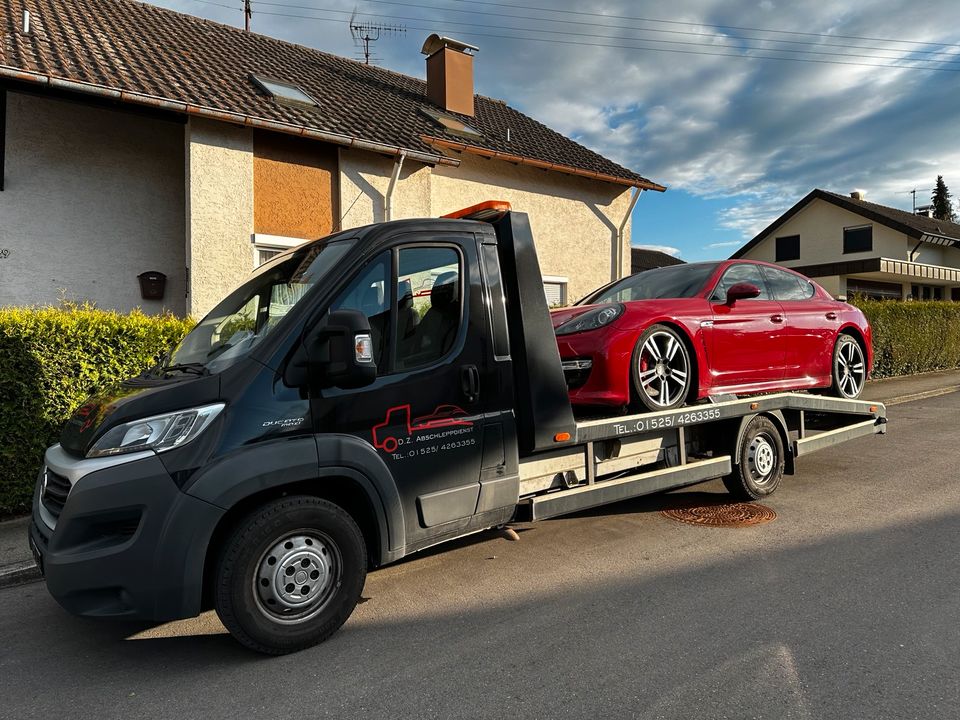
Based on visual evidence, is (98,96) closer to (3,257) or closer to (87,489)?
(3,257)

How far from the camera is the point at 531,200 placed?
14320mm

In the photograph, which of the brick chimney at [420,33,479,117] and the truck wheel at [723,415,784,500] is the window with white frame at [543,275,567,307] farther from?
the truck wheel at [723,415,784,500]

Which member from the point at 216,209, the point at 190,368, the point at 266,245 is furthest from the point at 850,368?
the point at 216,209

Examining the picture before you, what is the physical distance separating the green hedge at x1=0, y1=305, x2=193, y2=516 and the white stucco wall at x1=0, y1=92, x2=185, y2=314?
3.77 metres

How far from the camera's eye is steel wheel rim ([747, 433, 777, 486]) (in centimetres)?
573

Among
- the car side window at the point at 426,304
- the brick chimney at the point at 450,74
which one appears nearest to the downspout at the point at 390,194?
the brick chimney at the point at 450,74

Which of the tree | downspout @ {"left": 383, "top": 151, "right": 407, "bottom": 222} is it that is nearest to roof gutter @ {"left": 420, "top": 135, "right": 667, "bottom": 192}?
downspout @ {"left": 383, "top": 151, "right": 407, "bottom": 222}

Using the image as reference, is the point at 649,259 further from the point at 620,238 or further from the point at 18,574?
the point at 18,574

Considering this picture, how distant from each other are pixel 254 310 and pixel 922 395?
14.2 metres

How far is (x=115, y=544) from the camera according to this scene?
114 inches

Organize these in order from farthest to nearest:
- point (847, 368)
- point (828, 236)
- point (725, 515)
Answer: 1. point (828, 236)
2. point (847, 368)
3. point (725, 515)

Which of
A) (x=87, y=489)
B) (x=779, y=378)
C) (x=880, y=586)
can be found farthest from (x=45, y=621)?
(x=779, y=378)

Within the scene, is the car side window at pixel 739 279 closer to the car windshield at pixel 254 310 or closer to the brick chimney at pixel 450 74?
the car windshield at pixel 254 310

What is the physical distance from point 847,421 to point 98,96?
974 centimetres
